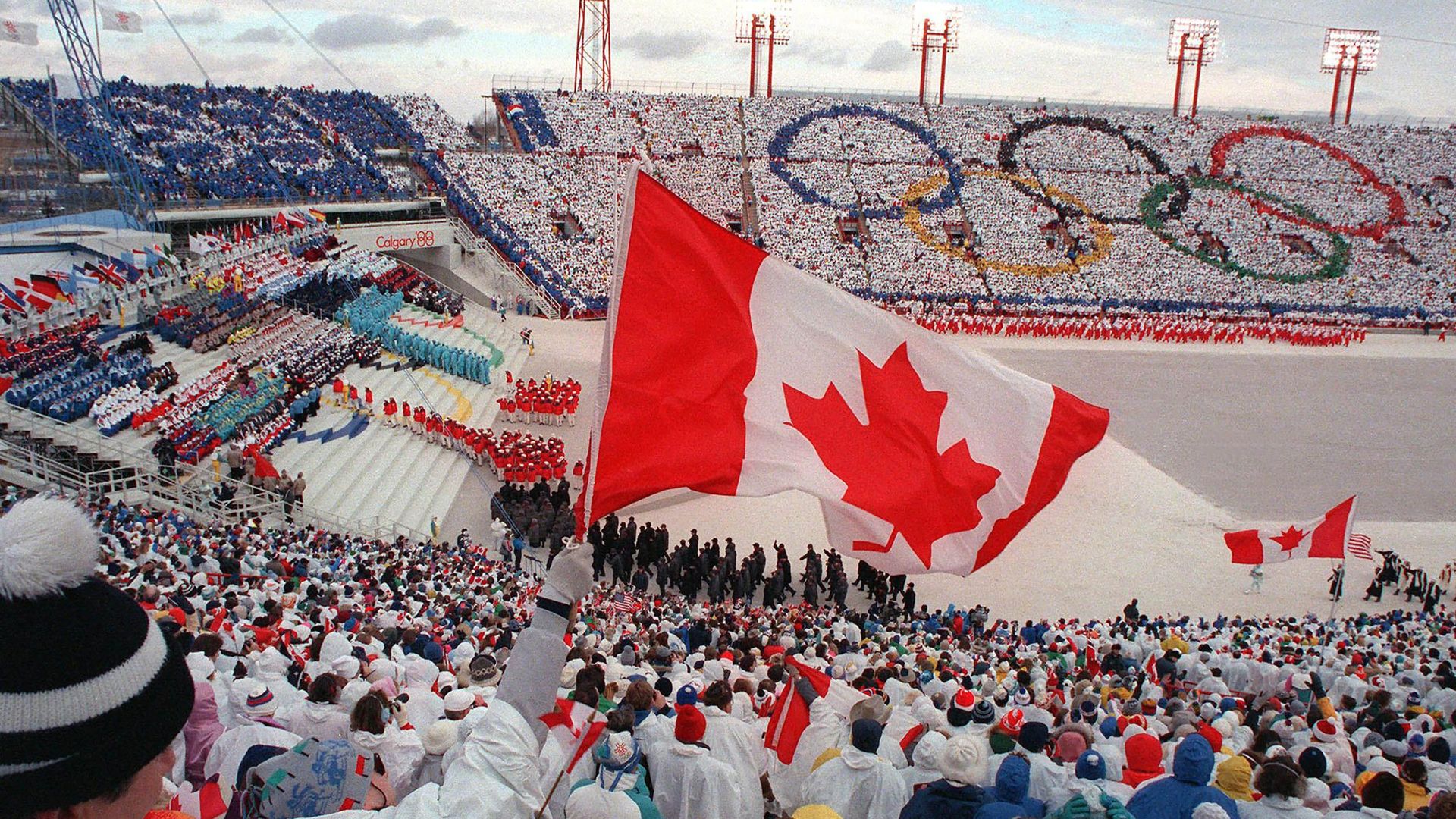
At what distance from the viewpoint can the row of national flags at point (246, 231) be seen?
2202 centimetres

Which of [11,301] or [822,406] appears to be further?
[11,301]

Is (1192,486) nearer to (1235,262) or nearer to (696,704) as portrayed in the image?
(696,704)

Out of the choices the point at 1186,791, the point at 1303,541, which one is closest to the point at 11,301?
the point at 1186,791

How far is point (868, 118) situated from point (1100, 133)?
11.2m

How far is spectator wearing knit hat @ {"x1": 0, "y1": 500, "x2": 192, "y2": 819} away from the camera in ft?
4.71

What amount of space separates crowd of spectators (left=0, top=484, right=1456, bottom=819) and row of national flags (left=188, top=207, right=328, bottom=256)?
42.7 feet

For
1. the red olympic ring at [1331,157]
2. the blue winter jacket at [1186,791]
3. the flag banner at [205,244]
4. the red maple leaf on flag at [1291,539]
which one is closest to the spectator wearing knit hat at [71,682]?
the blue winter jacket at [1186,791]

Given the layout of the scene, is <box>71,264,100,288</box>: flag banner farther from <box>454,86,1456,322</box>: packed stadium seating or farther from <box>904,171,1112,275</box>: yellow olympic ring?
<box>904,171,1112,275</box>: yellow olympic ring

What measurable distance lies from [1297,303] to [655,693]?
4098 centimetres

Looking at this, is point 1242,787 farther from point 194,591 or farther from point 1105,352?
point 1105,352

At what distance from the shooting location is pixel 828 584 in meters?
13.6

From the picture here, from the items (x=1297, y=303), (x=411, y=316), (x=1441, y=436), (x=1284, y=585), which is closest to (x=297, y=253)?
(x=411, y=316)

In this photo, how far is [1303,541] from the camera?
499 inches

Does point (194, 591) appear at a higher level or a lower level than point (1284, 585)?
higher
